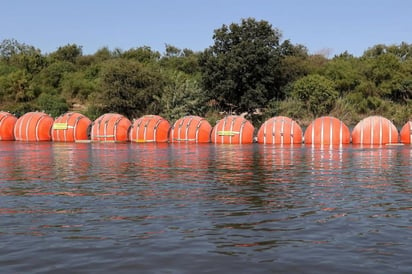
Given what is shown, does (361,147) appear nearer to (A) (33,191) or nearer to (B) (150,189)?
(B) (150,189)

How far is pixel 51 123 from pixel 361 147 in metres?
20.0

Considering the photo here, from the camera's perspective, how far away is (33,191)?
46.5 ft

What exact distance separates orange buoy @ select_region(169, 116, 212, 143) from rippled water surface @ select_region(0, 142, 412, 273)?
14.6 m

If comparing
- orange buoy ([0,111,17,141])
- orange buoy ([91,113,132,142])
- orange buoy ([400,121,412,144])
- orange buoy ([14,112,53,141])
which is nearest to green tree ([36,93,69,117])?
orange buoy ([0,111,17,141])

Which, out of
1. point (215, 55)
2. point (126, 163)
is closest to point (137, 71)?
point (215, 55)

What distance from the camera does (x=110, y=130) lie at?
36.6 m

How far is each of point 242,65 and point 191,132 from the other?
1934 centimetres

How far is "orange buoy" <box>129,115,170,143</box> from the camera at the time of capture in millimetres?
36031

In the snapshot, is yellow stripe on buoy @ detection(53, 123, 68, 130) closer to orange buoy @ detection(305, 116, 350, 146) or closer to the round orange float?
the round orange float

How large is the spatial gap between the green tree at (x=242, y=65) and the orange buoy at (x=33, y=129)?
1920 cm

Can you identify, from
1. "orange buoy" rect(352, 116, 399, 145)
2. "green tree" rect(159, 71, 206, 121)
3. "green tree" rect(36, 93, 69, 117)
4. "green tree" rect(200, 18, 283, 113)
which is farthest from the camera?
"green tree" rect(36, 93, 69, 117)

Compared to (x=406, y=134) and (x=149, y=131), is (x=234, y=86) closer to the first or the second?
(x=149, y=131)

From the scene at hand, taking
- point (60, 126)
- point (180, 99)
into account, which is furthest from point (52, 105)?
point (60, 126)

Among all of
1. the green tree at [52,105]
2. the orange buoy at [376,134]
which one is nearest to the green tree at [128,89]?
the green tree at [52,105]
